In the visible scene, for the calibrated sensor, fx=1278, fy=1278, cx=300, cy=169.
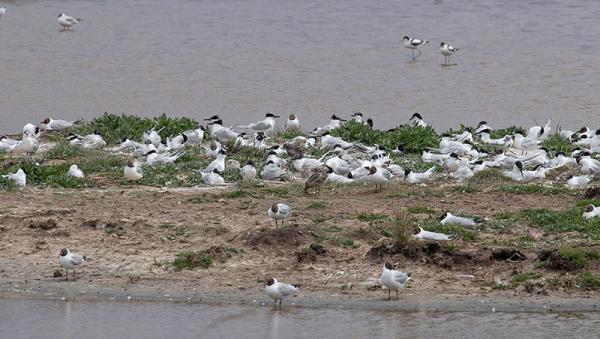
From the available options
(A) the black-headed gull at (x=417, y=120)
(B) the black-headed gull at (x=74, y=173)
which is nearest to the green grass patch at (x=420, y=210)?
(B) the black-headed gull at (x=74, y=173)

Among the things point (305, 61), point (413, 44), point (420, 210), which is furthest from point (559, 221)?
point (413, 44)

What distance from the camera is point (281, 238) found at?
11188 mm

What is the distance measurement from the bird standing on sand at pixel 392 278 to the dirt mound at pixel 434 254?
69 centimetres

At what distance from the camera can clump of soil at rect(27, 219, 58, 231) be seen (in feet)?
38.8

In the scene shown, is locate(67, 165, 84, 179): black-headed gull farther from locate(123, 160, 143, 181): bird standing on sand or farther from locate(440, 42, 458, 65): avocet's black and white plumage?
locate(440, 42, 458, 65): avocet's black and white plumage

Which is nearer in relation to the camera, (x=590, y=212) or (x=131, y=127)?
(x=590, y=212)

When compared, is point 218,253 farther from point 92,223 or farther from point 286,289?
point 92,223

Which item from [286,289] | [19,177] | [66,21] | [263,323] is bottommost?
[263,323]

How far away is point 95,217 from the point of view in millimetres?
12102

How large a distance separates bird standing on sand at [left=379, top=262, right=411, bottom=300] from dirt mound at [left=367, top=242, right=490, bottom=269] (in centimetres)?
69

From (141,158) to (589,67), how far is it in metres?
10.4

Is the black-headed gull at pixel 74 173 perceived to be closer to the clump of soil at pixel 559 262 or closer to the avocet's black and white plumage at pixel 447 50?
the clump of soil at pixel 559 262

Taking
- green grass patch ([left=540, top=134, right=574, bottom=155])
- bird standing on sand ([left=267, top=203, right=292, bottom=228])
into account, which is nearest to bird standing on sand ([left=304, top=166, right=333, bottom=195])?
bird standing on sand ([left=267, top=203, right=292, bottom=228])

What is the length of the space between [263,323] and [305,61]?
47.8ft
